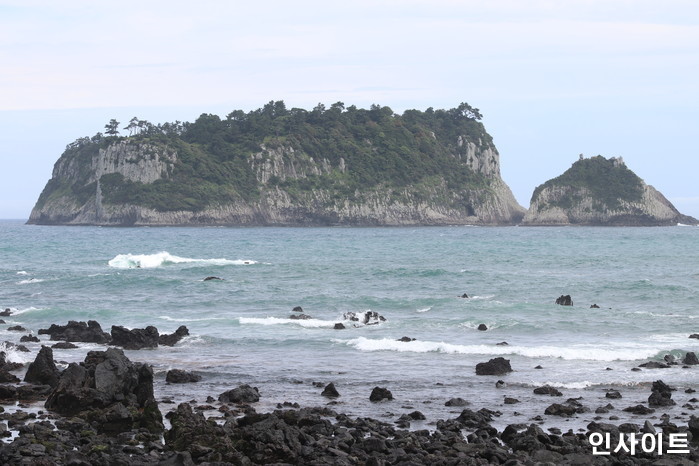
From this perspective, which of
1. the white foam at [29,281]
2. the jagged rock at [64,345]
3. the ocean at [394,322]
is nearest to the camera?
the ocean at [394,322]

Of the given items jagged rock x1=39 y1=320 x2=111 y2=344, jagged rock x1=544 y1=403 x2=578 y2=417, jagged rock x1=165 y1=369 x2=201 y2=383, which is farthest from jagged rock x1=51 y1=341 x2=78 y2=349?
jagged rock x1=544 y1=403 x2=578 y2=417

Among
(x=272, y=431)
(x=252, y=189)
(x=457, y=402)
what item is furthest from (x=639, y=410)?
(x=252, y=189)

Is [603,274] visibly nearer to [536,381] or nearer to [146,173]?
[536,381]

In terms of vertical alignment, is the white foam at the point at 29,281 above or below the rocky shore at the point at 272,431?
above

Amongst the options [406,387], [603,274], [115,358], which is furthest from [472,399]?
[603,274]

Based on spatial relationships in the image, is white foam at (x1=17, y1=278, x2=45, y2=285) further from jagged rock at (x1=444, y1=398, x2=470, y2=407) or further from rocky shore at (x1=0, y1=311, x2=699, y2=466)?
jagged rock at (x1=444, y1=398, x2=470, y2=407)

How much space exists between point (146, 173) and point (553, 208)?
8792cm

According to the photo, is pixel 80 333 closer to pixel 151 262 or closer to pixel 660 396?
pixel 660 396

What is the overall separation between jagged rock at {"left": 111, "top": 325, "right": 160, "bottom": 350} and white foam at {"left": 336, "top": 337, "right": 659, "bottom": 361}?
607 centimetres

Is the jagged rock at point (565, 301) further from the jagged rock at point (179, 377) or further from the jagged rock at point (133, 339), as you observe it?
the jagged rock at point (179, 377)

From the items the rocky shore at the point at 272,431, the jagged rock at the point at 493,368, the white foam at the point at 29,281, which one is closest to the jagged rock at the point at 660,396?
the rocky shore at the point at 272,431

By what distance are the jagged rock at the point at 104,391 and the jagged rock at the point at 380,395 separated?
15.7 ft

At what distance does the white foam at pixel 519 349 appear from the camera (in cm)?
2645

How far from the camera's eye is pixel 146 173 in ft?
600
